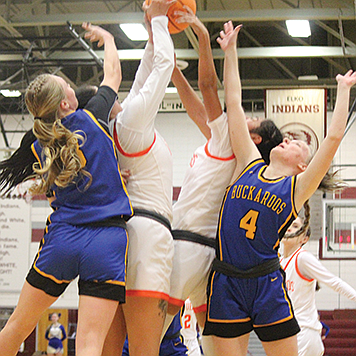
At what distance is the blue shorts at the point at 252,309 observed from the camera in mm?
2867

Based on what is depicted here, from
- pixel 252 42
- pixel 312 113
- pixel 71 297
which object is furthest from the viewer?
pixel 252 42

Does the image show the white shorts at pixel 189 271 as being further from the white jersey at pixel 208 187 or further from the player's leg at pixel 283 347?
the player's leg at pixel 283 347

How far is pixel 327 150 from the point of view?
2854 mm

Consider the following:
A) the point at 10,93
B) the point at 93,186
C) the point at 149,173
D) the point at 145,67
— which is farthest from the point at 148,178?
the point at 10,93

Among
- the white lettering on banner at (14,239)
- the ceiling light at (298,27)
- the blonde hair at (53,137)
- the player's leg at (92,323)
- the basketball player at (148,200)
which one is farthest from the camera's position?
the white lettering on banner at (14,239)

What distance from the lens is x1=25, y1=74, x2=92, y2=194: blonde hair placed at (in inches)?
103

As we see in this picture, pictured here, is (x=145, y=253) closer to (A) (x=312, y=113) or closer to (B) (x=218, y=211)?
(B) (x=218, y=211)

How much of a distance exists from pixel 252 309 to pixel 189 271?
380 mm

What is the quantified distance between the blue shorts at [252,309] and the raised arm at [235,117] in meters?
0.62

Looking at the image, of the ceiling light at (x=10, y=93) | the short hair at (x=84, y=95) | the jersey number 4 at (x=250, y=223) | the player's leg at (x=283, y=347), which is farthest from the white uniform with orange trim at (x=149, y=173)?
the ceiling light at (x=10, y=93)

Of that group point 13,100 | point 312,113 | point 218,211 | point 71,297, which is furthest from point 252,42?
point 218,211

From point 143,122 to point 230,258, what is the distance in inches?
33.1

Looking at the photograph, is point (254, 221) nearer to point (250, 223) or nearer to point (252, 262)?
point (250, 223)

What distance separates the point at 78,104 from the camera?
3.08 metres
